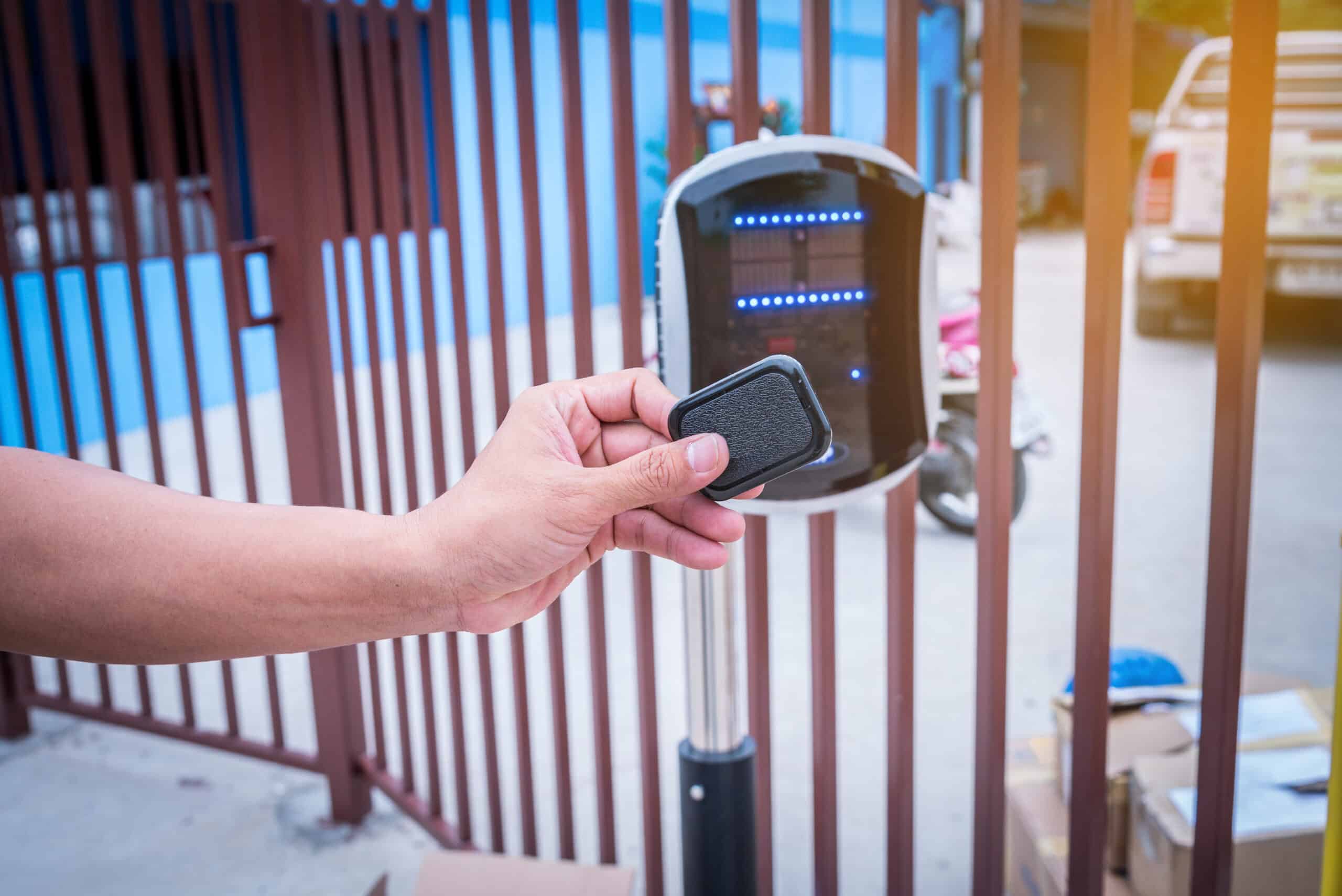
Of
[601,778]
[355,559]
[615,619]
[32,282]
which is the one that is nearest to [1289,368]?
[615,619]

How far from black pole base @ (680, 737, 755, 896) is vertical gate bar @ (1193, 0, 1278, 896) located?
0.48 m

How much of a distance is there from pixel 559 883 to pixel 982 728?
2.06 ft

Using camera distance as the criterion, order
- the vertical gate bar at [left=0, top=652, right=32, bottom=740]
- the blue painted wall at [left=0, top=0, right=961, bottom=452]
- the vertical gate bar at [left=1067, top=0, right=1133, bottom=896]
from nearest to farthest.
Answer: the vertical gate bar at [left=1067, top=0, right=1133, bottom=896]
the vertical gate bar at [left=0, top=652, right=32, bottom=740]
the blue painted wall at [left=0, top=0, right=961, bottom=452]

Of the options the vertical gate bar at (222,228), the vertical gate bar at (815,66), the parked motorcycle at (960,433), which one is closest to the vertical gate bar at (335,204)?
the vertical gate bar at (222,228)

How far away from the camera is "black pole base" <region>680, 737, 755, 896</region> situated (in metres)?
1.26

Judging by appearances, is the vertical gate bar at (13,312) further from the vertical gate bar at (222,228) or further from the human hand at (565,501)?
the human hand at (565,501)

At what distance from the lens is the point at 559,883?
1.56 metres

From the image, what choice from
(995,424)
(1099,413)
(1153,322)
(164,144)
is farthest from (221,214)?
(1153,322)

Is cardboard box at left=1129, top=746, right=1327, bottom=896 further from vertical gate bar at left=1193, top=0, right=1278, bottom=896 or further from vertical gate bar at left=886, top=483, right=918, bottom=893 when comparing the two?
vertical gate bar at left=886, top=483, right=918, bottom=893

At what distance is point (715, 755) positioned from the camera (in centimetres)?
126

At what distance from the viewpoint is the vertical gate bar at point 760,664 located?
154 centimetres

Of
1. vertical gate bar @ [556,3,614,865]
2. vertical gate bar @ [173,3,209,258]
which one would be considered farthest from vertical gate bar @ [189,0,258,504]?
vertical gate bar @ [173,3,209,258]

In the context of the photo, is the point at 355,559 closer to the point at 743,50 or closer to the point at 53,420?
→ the point at 743,50

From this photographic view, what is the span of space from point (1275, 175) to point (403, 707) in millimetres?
5297
